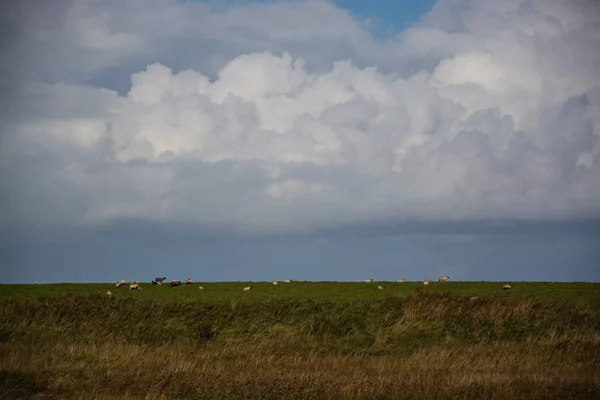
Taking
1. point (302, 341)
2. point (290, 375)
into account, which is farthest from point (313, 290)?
point (290, 375)

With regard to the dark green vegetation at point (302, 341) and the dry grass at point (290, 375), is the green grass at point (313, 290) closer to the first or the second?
the dark green vegetation at point (302, 341)

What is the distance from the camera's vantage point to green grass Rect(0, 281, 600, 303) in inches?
1555

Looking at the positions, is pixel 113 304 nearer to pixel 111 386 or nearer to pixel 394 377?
pixel 111 386

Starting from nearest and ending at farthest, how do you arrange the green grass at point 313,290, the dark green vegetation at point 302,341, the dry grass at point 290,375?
the dry grass at point 290,375, the dark green vegetation at point 302,341, the green grass at point 313,290

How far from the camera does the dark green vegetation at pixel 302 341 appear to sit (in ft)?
67.3

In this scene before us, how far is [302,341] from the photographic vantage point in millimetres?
33031

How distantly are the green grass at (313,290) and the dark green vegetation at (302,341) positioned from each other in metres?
0.12

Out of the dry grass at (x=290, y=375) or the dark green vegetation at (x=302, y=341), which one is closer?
the dry grass at (x=290, y=375)

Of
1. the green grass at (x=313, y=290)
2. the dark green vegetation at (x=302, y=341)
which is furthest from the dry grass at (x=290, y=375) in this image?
the green grass at (x=313, y=290)

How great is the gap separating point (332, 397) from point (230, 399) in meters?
2.83

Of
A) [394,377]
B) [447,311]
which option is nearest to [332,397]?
[394,377]

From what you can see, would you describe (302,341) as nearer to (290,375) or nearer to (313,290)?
(313,290)

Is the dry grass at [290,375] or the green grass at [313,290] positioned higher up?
the green grass at [313,290]

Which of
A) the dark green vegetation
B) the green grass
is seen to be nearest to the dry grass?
the dark green vegetation
